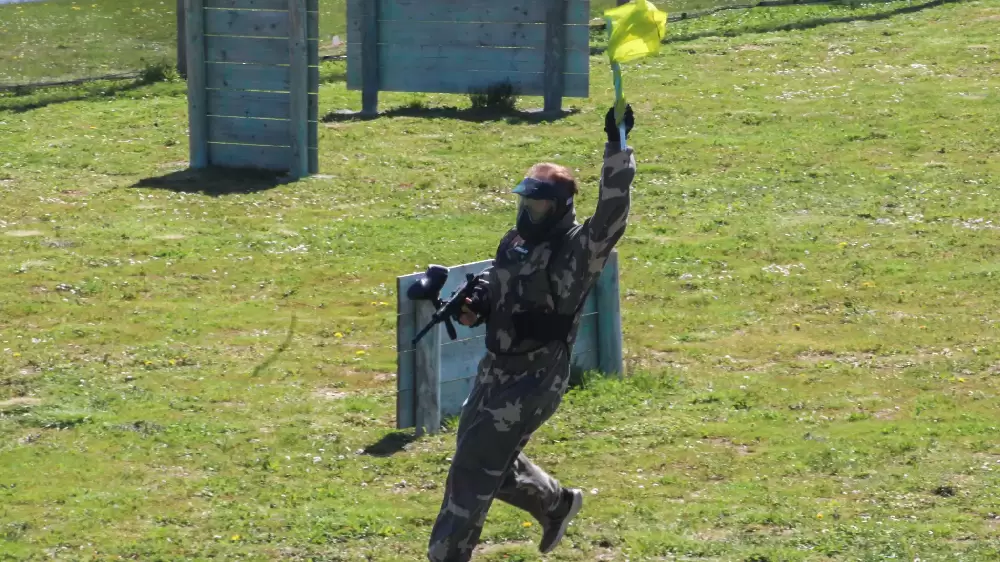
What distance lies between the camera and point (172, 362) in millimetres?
10398

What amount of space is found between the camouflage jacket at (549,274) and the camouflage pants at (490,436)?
0.34ft

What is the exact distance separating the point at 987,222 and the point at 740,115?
4895 millimetres

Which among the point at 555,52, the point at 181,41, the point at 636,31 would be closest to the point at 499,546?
the point at 636,31

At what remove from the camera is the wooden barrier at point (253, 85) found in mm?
15992

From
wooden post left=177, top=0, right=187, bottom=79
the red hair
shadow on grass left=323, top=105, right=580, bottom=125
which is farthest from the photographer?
wooden post left=177, top=0, right=187, bottom=79

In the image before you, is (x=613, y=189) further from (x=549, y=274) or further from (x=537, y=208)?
(x=549, y=274)

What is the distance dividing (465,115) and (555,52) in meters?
1.42

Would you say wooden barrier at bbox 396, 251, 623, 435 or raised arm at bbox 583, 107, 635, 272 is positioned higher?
raised arm at bbox 583, 107, 635, 272

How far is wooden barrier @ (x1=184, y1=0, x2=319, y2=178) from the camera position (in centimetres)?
1599

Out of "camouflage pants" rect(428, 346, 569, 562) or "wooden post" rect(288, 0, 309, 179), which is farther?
"wooden post" rect(288, 0, 309, 179)

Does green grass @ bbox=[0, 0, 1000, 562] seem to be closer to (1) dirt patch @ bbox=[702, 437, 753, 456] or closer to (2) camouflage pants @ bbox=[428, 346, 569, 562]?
(1) dirt patch @ bbox=[702, 437, 753, 456]

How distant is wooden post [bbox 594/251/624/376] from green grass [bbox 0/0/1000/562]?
217 mm

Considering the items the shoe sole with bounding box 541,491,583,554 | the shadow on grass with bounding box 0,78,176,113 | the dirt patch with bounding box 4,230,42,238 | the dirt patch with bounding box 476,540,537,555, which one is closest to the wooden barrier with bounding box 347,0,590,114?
the shadow on grass with bounding box 0,78,176,113

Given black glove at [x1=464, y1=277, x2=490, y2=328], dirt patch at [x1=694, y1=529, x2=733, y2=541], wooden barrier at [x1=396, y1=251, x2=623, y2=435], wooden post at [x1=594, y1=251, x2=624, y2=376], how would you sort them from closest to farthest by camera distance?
black glove at [x1=464, y1=277, x2=490, y2=328], dirt patch at [x1=694, y1=529, x2=733, y2=541], wooden barrier at [x1=396, y1=251, x2=623, y2=435], wooden post at [x1=594, y1=251, x2=624, y2=376]
